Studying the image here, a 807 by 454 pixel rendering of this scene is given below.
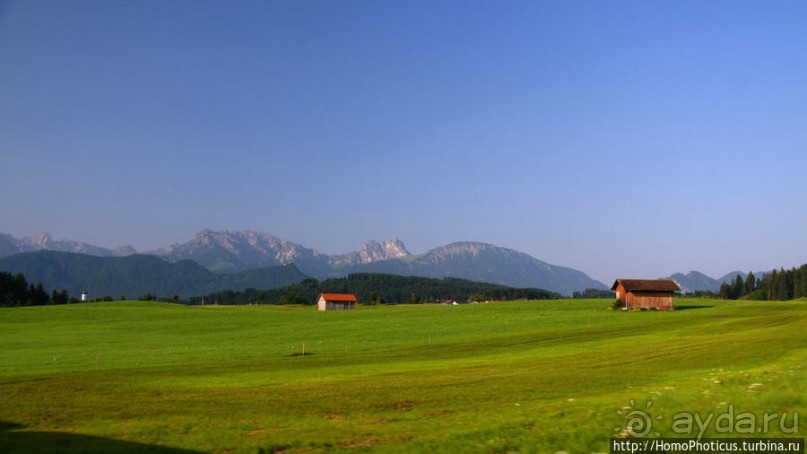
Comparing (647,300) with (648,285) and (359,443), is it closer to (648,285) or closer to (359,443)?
(648,285)

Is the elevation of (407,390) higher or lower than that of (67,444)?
lower

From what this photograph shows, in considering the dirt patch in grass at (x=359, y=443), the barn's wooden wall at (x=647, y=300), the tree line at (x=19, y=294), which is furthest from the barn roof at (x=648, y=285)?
the tree line at (x=19, y=294)

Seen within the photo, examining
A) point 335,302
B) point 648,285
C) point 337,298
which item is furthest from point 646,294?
point 337,298

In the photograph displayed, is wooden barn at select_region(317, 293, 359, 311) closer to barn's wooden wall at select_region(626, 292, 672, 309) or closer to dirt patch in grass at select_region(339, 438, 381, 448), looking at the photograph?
barn's wooden wall at select_region(626, 292, 672, 309)

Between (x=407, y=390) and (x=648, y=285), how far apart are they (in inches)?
3496

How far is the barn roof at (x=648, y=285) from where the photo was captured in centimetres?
10481

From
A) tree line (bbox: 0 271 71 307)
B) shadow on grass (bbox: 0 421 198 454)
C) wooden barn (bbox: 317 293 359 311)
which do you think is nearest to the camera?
shadow on grass (bbox: 0 421 198 454)

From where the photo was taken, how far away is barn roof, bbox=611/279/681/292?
10481 cm

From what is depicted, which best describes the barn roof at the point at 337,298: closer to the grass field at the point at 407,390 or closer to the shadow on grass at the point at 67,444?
the grass field at the point at 407,390

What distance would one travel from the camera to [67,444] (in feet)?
59.6

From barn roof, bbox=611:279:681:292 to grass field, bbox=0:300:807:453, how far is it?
125 feet

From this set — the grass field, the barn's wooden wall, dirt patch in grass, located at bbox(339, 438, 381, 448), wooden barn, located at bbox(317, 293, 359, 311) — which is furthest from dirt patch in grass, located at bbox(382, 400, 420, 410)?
wooden barn, located at bbox(317, 293, 359, 311)

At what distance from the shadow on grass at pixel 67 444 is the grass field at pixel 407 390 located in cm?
8

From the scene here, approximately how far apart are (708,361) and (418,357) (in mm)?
21197
